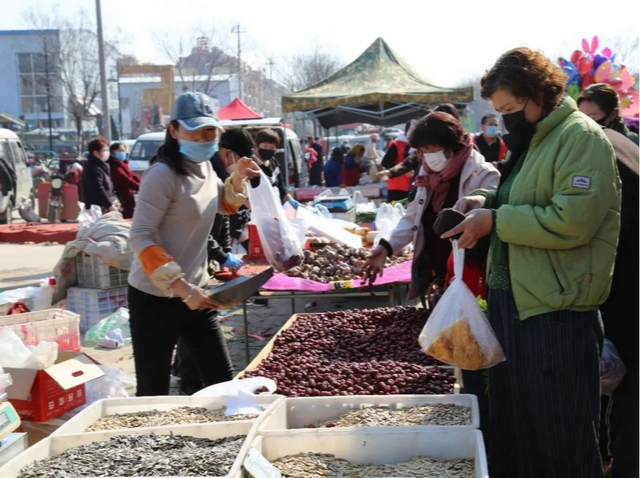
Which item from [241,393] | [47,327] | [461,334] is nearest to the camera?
[461,334]

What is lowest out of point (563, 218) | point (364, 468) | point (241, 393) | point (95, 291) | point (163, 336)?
point (95, 291)

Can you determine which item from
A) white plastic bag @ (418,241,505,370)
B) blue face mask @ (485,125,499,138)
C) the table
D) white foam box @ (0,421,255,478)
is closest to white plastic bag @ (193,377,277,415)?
white foam box @ (0,421,255,478)

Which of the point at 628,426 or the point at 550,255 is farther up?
the point at 550,255

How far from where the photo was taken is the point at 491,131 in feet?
34.9

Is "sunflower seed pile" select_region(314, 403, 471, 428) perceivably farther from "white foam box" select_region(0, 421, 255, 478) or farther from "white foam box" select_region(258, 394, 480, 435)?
"white foam box" select_region(0, 421, 255, 478)

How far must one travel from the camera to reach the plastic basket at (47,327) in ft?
15.7

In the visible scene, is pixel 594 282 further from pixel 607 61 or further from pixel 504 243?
pixel 607 61

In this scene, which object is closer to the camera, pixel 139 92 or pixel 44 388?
pixel 44 388

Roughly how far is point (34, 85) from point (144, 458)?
59.0 meters

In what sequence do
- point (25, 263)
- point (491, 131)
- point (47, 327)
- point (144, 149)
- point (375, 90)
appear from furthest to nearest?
point (144, 149)
point (375, 90)
point (25, 263)
point (491, 131)
point (47, 327)

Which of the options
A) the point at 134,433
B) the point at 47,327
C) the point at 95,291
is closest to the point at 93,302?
the point at 95,291

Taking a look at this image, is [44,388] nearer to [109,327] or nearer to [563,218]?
[563,218]

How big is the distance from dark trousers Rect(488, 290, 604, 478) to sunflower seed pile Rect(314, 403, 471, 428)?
23 cm

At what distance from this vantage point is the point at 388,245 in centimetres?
400
